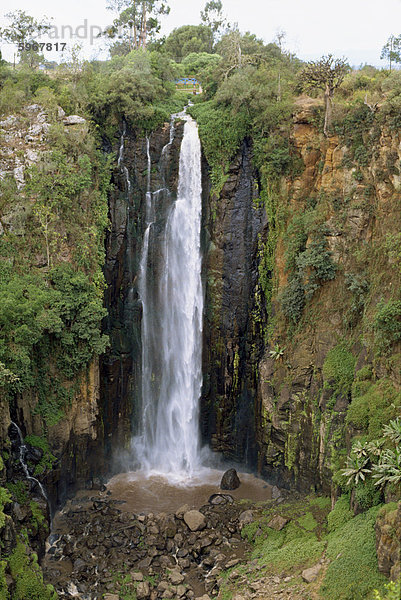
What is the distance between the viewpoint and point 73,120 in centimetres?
2278

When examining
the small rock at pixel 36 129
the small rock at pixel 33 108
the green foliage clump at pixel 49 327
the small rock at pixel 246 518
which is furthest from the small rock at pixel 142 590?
the small rock at pixel 33 108

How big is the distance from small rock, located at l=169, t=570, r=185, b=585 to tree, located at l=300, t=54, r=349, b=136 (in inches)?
656

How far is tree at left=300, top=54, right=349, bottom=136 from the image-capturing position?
67.6 feet

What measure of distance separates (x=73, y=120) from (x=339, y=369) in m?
15.3

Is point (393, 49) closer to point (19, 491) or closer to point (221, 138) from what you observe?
point (221, 138)

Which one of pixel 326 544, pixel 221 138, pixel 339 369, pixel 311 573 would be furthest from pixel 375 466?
pixel 221 138

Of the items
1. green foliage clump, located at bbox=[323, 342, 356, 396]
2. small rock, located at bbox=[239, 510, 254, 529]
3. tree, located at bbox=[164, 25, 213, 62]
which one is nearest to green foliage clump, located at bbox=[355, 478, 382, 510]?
green foliage clump, located at bbox=[323, 342, 356, 396]

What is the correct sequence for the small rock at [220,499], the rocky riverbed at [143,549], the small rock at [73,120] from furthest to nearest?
the small rock at [73,120]
the small rock at [220,499]
the rocky riverbed at [143,549]

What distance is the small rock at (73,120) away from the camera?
22.7 meters

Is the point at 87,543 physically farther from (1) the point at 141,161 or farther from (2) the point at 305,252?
(1) the point at 141,161

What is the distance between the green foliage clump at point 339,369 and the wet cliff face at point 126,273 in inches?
344

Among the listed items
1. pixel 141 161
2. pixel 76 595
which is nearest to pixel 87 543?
pixel 76 595

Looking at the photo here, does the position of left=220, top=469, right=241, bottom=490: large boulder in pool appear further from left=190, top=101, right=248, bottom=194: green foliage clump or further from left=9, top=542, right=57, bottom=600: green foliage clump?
left=190, top=101, right=248, bottom=194: green foliage clump

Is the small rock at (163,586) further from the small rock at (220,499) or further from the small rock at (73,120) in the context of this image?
the small rock at (73,120)
